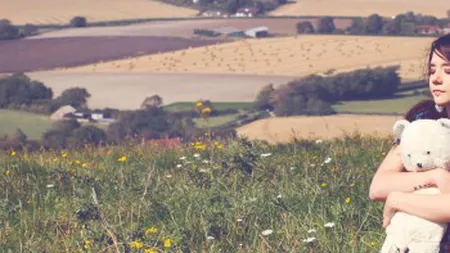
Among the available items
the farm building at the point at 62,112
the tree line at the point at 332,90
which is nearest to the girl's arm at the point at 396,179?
the tree line at the point at 332,90

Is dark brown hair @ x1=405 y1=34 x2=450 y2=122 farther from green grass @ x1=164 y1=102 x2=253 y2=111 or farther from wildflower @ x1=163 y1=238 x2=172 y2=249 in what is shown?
green grass @ x1=164 y1=102 x2=253 y2=111

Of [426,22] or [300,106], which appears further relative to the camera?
[426,22]

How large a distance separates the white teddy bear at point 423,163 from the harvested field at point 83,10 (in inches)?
2220

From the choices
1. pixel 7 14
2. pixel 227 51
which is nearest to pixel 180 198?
pixel 227 51

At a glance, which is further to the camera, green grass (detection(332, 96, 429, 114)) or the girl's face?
green grass (detection(332, 96, 429, 114))

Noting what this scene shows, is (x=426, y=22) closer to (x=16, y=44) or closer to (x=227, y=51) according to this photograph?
(x=227, y=51)

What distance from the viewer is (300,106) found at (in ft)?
76.8

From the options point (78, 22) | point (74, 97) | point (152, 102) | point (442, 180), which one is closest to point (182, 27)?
point (78, 22)

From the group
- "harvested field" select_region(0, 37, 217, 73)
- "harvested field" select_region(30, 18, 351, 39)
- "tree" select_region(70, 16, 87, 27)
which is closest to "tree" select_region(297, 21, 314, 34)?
"harvested field" select_region(30, 18, 351, 39)

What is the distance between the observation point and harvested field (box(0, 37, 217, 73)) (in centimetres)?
4294

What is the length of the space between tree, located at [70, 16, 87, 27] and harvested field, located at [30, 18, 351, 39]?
158 cm

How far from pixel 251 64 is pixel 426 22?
14383 mm

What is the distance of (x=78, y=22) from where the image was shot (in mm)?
57375

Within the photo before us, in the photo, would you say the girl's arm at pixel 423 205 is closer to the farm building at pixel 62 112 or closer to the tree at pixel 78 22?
the farm building at pixel 62 112
